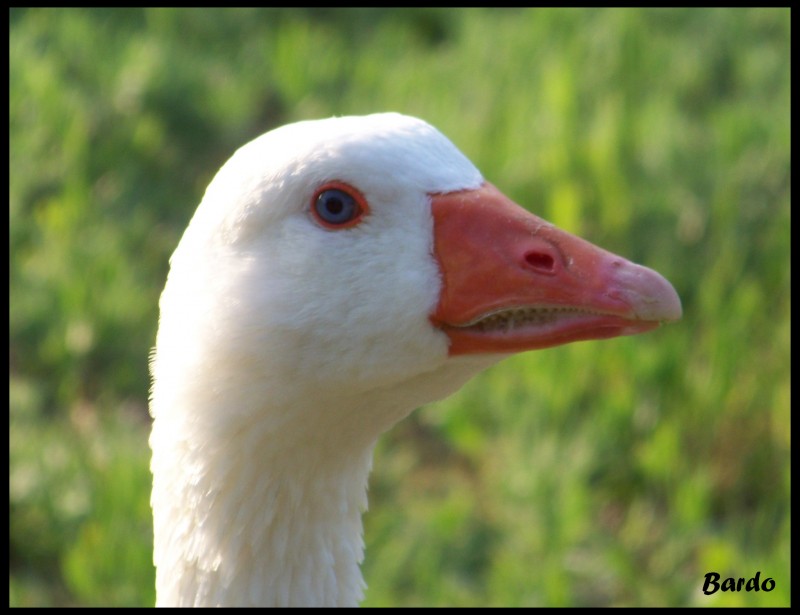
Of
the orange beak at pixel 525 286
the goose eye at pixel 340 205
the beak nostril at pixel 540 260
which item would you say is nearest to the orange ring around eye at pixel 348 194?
the goose eye at pixel 340 205

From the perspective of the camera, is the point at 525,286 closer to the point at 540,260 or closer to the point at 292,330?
the point at 540,260

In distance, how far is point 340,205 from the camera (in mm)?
2629

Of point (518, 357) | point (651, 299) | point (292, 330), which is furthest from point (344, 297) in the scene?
point (518, 357)

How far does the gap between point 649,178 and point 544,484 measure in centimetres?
199

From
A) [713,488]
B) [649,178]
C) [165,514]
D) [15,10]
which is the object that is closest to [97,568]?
[165,514]

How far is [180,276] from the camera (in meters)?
2.73

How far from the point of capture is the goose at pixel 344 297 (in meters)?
2.58

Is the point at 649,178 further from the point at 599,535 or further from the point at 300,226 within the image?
the point at 300,226

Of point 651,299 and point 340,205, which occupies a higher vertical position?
point 340,205

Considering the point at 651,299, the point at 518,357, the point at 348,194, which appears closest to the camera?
the point at 651,299

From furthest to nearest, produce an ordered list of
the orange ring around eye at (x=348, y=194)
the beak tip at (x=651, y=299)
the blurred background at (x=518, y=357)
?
the blurred background at (x=518, y=357)
the orange ring around eye at (x=348, y=194)
the beak tip at (x=651, y=299)

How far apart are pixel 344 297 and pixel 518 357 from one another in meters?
2.90

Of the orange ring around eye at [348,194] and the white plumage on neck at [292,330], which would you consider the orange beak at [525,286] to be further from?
the orange ring around eye at [348,194]

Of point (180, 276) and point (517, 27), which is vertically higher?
point (517, 27)
